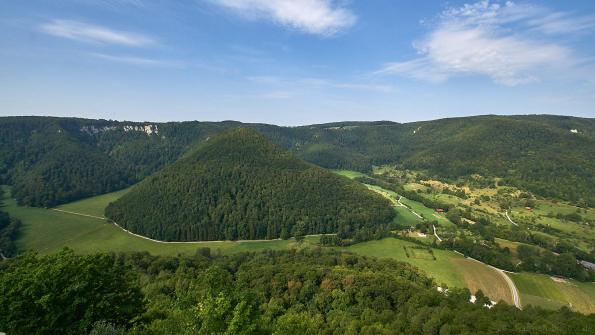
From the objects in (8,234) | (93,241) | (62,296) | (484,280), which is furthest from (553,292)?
(8,234)

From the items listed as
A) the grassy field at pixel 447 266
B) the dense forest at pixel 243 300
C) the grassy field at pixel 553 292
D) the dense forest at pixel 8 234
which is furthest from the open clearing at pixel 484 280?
the dense forest at pixel 8 234

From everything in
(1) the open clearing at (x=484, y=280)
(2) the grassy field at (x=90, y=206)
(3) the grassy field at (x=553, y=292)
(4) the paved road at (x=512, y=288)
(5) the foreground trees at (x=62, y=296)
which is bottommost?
(3) the grassy field at (x=553, y=292)

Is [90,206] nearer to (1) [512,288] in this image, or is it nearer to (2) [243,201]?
(2) [243,201]

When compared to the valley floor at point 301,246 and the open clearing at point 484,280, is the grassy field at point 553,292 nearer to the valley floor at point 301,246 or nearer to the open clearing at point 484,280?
the valley floor at point 301,246

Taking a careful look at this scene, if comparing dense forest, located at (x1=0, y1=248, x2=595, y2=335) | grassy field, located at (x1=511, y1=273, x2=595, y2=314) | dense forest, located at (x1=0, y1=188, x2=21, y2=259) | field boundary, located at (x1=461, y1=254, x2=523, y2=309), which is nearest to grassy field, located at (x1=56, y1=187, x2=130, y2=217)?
dense forest, located at (x1=0, y1=188, x2=21, y2=259)

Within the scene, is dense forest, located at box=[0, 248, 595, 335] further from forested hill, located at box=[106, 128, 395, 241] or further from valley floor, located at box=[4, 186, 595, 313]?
forested hill, located at box=[106, 128, 395, 241]

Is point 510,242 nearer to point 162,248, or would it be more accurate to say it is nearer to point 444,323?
point 444,323
